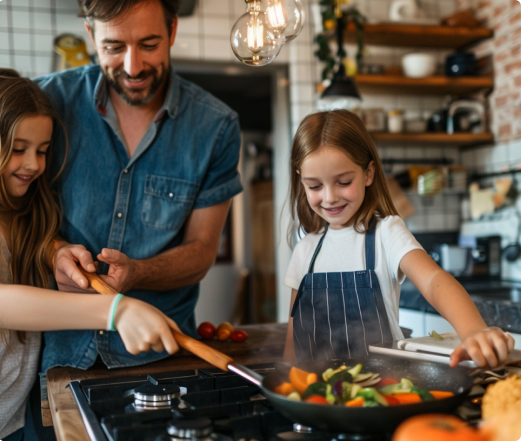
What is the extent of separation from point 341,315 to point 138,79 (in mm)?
721

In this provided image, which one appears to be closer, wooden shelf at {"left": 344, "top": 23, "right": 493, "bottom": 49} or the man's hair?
the man's hair

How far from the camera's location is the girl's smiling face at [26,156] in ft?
4.03

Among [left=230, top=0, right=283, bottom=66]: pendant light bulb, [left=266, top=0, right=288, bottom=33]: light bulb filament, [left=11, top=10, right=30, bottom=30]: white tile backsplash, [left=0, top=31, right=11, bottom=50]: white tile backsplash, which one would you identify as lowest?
[left=230, top=0, right=283, bottom=66]: pendant light bulb

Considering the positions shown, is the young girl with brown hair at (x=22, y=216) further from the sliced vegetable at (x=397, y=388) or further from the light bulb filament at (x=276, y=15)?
the sliced vegetable at (x=397, y=388)

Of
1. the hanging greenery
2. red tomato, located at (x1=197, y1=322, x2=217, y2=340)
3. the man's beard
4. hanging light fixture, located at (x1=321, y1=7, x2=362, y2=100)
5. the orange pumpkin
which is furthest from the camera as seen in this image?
the hanging greenery

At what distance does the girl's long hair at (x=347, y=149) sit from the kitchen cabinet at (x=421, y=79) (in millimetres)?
1725

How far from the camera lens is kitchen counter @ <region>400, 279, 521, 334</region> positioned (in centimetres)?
187

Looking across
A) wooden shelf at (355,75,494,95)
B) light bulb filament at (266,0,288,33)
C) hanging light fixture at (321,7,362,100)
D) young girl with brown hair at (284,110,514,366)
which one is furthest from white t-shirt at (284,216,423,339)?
wooden shelf at (355,75,494,95)

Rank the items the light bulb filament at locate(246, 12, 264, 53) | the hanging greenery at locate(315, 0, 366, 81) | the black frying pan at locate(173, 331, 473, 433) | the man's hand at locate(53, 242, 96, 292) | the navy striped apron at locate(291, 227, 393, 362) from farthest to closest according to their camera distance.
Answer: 1. the hanging greenery at locate(315, 0, 366, 81)
2. the navy striped apron at locate(291, 227, 393, 362)
3. the man's hand at locate(53, 242, 96, 292)
4. the light bulb filament at locate(246, 12, 264, 53)
5. the black frying pan at locate(173, 331, 473, 433)

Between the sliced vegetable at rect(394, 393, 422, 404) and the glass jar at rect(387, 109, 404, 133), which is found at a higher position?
the glass jar at rect(387, 109, 404, 133)

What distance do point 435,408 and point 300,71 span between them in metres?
2.77

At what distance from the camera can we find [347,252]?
4.21ft

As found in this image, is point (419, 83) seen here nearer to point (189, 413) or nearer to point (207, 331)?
point (207, 331)

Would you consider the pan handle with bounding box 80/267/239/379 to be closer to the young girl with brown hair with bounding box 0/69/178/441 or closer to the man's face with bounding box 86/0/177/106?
the young girl with brown hair with bounding box 0/69/178/441
